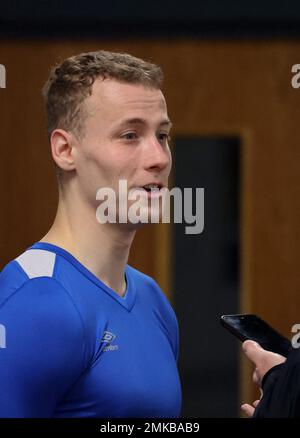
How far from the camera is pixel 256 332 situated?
1.86 meters

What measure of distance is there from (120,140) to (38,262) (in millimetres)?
320

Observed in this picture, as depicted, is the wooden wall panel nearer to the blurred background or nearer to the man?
the blurred background

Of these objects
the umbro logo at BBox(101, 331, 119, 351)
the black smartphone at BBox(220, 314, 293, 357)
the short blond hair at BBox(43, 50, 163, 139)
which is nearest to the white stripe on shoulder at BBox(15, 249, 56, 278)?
the umbro logo at BBox(101, 331, 119, 351)

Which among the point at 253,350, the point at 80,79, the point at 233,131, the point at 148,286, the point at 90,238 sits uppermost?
the point at 233,131

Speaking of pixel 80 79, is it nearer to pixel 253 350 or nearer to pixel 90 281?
pixel 90 281

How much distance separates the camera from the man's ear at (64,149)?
1791 millimetres

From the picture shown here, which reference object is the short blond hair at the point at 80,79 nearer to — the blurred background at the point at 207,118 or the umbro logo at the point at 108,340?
the umbro logo at the point at 108,340

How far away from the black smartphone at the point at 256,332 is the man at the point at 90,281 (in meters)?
0.17

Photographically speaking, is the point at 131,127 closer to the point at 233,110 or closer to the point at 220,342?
the point at 233,110

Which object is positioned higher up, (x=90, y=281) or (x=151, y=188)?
(x=151, y=188)

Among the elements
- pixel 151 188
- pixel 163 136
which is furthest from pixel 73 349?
pixel 163 136

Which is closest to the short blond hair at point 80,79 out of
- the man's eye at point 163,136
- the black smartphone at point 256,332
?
the man's eye at point 163,136

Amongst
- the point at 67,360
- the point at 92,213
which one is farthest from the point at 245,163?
the point at 67,360

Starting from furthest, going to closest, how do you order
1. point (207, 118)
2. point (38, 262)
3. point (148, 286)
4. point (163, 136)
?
point (207, 118)
point (148, 286)
point (163, 136)
point (38, 262)
